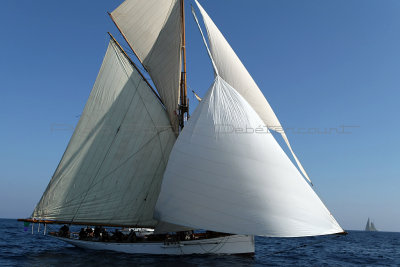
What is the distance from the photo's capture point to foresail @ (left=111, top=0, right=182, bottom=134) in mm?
22797

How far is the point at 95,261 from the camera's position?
17.2 m

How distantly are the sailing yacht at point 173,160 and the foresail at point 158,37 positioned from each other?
0.08 meters

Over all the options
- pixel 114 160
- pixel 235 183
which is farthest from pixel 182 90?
pixel 235 183

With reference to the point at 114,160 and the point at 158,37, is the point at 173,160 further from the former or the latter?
the point at 158,37

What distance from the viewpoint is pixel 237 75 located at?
1870 centimetres

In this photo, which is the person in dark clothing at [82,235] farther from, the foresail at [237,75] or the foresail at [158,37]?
the foresail at [237,75]

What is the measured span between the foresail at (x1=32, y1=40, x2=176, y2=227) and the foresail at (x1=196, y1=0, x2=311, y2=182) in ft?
21.0

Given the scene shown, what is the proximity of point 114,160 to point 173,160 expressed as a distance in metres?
7.59

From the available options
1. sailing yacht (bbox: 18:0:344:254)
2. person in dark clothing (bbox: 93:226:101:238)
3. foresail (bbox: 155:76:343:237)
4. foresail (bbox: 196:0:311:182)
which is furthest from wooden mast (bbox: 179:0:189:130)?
person in dark clothing (bbox: 93:226:101:238)

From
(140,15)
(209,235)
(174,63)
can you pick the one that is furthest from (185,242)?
(140,15)

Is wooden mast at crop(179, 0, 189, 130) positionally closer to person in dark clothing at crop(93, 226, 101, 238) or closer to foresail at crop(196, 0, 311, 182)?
foresail at crop(196, 0, 311, 182)

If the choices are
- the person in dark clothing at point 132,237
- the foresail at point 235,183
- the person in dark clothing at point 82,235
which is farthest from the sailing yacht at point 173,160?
the person in dark clothing at point 132,237

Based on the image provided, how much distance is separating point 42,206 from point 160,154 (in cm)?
932

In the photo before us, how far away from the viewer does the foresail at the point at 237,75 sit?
18.2 meters
